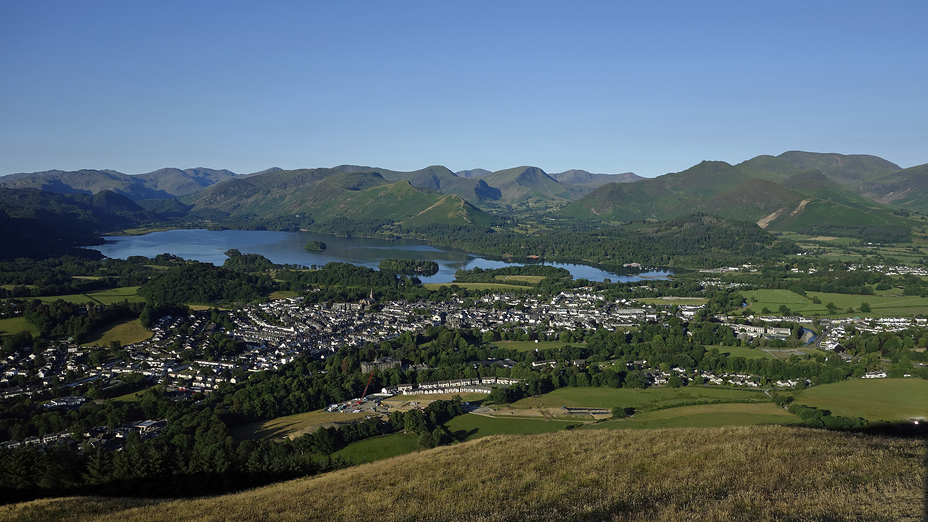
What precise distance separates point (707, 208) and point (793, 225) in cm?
2294

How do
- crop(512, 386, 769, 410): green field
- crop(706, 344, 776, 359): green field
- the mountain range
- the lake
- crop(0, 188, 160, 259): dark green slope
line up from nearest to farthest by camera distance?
crop(512, 386, 769, 410): green field, crop(706, 344, 776, 359): green field, crop(0, 188, 160, 259): dark green slope, the lake, the mountain range

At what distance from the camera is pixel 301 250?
99.3 m

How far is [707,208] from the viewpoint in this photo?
138m

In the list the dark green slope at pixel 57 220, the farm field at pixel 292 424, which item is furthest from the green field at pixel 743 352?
the dark green slope at pixel 57 220

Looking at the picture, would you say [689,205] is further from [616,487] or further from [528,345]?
[616,487]

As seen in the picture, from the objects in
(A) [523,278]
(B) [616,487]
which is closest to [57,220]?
(A) [523,278]

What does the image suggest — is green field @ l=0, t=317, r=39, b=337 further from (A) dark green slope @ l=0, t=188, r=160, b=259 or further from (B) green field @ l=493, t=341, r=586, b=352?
(A) dark green slope @ l=0, t=188, r=160, b=259

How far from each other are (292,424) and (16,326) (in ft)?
82.1

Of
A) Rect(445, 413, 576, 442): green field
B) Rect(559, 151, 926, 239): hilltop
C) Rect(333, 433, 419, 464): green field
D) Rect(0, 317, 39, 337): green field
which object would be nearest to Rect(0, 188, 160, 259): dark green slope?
Rect(0, 317, 39, 337): green field

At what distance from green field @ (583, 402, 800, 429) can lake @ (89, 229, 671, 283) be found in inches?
1726

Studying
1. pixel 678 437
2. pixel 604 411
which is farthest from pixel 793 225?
pixel 678 437

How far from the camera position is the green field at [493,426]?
23.8 metres

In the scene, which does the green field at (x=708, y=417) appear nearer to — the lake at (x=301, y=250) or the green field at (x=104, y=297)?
the green field at (x=104, y=297)

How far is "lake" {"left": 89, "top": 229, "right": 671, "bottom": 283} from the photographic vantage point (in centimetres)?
8050
